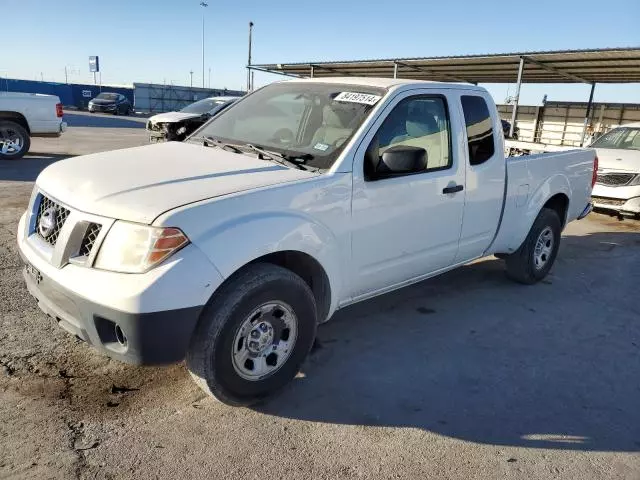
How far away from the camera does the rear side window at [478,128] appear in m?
4.20

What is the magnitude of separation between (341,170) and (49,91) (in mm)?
46867

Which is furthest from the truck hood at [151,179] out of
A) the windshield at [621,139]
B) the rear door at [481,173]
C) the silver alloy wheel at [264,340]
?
the windshield at [621,139]

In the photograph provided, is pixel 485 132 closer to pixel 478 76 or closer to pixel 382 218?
pixel 382 218

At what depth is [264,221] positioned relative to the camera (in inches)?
111

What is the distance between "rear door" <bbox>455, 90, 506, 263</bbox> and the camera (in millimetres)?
4191

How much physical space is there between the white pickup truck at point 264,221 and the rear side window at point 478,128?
0.02 meters

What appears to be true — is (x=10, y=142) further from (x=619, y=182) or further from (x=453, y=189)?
(x=619, y=182)

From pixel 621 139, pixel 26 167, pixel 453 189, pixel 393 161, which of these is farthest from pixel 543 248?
pixel 26 167

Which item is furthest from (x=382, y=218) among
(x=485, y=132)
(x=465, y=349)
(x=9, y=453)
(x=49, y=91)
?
(x=49, y=91)

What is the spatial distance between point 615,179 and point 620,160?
14.2 inches

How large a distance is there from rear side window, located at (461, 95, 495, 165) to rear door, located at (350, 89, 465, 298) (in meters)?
0.16

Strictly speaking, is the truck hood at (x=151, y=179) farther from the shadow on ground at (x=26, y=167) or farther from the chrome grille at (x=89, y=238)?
the shadow on ground at (x=26, y=167)

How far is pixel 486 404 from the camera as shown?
10.5ft

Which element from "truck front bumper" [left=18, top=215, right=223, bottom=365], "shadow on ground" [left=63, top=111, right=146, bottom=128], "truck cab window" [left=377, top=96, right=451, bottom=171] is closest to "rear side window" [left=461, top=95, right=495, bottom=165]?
"truck cab window" [left=377, top=96, right=451, bottom=171]
